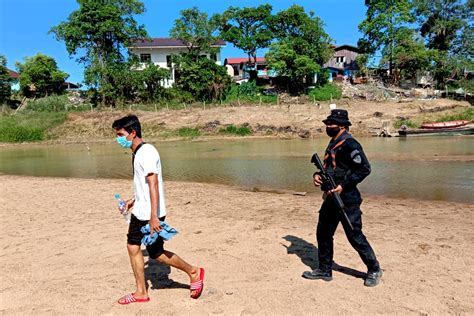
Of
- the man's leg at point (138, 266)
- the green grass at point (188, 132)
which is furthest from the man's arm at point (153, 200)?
the green grass at point (188, 132)

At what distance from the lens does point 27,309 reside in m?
4.05

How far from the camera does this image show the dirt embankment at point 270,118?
34.8 metres

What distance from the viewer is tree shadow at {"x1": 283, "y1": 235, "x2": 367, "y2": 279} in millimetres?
4844

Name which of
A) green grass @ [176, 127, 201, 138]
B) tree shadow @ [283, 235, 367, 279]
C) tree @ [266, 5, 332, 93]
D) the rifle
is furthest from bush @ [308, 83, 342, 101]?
the rifle

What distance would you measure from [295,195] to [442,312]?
6.66 m

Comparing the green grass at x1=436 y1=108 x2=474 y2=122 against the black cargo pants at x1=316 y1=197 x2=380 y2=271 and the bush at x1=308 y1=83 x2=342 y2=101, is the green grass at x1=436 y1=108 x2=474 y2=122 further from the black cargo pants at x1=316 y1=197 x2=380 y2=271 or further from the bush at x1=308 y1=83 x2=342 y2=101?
the black cargo pants at x1=316 y1=197 x2=380 y2=271

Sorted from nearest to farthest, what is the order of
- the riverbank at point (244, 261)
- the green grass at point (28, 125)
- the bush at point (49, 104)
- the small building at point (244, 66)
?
the riverbank at point (244, 261)
the green grass at point (28, 125)
the bush at point (49, 104)
the small building at point (244, 66)

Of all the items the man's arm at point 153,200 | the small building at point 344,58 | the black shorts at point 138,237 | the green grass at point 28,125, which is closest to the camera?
the man's arm at point 153,200

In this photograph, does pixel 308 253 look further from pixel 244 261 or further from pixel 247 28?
pixel 247 28

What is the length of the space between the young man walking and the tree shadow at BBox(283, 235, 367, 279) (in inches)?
71.0

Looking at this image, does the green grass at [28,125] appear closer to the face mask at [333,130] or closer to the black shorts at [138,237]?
the black shorts at [138,237]

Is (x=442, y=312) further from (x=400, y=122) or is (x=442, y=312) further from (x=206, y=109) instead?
(x=206, y=109)

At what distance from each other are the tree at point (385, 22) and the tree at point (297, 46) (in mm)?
5440

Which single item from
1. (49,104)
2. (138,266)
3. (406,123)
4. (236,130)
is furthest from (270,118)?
(138,266)
